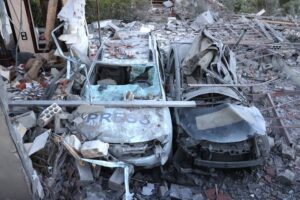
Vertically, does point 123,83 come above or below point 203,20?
above

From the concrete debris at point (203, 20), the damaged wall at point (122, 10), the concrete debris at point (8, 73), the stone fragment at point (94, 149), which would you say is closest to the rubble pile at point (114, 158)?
the stone fragment at point (94, 149)

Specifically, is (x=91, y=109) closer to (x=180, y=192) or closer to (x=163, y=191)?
(x=163, y=191)

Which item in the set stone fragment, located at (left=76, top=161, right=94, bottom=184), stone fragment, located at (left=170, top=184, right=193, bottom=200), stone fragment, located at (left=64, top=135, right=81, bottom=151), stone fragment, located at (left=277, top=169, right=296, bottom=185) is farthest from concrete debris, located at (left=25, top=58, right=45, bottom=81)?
stone fragment, located at (left=277, top=169, right=296, bottom=185)

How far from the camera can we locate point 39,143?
5172 mm

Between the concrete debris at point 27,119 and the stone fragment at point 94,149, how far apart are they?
4.28 ft

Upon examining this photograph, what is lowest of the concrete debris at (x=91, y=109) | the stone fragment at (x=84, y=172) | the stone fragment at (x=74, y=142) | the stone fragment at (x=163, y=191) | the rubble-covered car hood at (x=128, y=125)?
the stone fragment at (x=163, y=191)

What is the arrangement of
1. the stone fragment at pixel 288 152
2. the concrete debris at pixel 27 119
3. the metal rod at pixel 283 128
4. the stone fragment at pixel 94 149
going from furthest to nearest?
1. the metal rod at pixel 283 128
2. the stone fragment at pixel 288 152
3. the concrete debris at pixel 27 119
4. the stone fragment at pixel 94 149

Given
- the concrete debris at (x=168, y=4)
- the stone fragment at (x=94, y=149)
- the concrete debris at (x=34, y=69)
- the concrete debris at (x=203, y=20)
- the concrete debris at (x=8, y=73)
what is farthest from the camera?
the concrete debris at (x=168, y=4)

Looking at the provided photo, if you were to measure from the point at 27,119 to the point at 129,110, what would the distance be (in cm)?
185

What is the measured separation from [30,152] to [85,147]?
3.20 ft

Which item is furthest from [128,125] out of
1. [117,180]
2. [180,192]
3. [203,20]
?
[203,20]

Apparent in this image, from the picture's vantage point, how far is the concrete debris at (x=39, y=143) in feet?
16.8

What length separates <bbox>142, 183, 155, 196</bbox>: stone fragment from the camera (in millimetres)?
5273

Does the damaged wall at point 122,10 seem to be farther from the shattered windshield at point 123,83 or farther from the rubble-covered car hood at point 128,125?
the rubble-covered car hood at point 128,125
